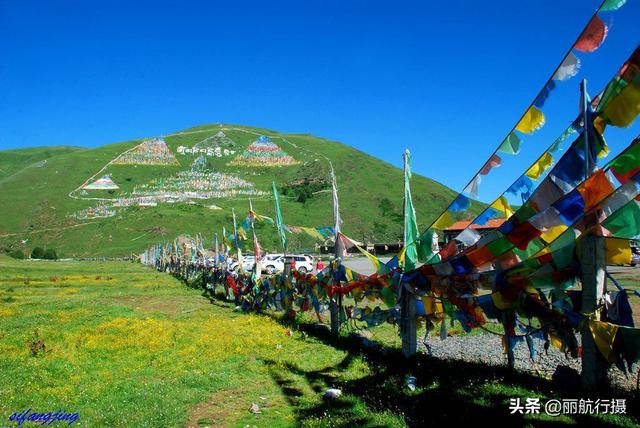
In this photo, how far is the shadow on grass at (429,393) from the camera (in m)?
6.05

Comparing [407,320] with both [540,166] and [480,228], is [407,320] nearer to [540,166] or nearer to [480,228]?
[480,228]

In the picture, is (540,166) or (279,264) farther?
(279,264)

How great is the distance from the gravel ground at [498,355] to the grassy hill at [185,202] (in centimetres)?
5226

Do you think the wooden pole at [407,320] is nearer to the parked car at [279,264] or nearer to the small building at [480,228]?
the small building at [480,228]

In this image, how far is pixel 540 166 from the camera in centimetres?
820

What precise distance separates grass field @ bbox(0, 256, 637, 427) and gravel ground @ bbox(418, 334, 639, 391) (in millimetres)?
1044

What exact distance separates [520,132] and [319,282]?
23.7ft

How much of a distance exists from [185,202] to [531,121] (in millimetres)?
108509

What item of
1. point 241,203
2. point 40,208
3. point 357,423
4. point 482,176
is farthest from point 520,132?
point 40,208


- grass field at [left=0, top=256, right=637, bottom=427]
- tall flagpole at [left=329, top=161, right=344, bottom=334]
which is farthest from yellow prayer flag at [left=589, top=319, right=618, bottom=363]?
tall flagpole at [left=329, top=161, right=344, bottom=334]

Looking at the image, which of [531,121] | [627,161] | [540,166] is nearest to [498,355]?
[540,166]

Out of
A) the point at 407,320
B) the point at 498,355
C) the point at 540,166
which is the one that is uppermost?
the point at 540,166

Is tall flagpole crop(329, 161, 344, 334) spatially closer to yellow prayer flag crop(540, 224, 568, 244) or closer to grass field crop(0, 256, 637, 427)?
grass field crop(0, 256, 637, 427)

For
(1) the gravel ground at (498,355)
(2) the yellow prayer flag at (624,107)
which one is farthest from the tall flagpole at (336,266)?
(2) the yellow prayer flag at (624,107)
